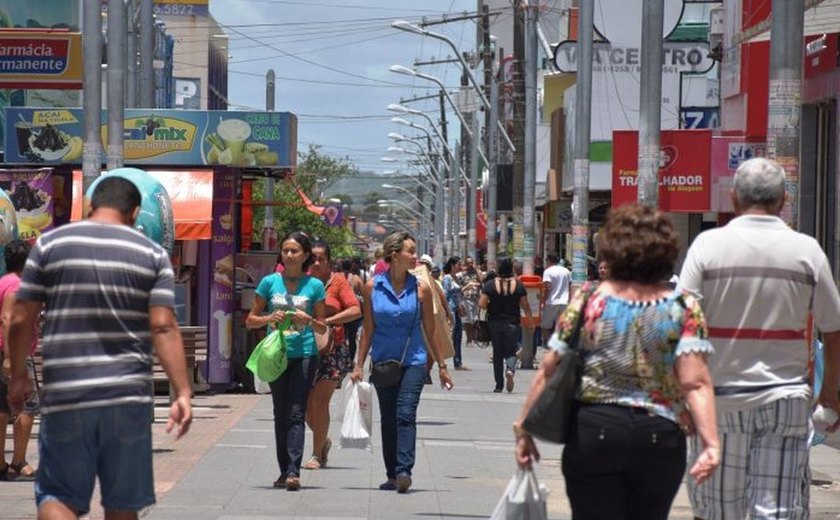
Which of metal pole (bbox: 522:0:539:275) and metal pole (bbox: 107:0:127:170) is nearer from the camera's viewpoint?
metal pole (bbox: 107:0:127:170)

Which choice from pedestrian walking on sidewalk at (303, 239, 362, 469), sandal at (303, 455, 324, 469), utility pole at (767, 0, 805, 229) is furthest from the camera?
sandal at (303, 455, 324, 469)

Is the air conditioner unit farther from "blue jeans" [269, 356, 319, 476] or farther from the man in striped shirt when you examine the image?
the man in striped shirt

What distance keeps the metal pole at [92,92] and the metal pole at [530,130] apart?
17.1m

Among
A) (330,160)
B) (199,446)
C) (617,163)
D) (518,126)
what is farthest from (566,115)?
(330,160)

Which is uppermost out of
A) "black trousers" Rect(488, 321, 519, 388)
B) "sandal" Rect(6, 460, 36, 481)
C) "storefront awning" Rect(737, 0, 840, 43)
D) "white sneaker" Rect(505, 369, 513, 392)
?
"storefront awning" Rect(737, 0, 840, 43)

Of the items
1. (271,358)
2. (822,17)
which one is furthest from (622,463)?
(822,17)

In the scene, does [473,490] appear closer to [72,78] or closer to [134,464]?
[134,464]

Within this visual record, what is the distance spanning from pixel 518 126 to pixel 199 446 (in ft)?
108

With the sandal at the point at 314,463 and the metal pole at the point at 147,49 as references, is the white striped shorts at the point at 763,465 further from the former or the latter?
the metal pole at the point at 147,49

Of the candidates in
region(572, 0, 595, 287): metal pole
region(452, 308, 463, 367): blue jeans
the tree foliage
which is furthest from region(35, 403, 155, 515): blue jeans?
the tree foliage

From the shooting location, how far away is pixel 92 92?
51.4ft

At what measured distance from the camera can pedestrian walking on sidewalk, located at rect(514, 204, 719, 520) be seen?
602 centimetres

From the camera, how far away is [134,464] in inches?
274

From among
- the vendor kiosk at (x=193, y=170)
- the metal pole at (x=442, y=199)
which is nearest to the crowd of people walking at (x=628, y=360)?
the vendor kiosk at (x=193, y=170)
